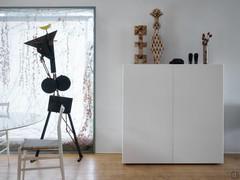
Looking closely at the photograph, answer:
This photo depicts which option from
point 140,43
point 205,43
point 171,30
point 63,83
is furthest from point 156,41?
point 63,83

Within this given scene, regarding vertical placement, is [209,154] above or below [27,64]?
below

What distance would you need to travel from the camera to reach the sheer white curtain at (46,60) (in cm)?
387

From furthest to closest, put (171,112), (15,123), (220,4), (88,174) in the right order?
(220,4) → (171,112) → (88,174) → (15,123)

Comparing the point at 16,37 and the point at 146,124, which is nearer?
the point at 146,124

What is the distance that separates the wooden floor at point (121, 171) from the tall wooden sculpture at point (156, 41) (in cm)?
144

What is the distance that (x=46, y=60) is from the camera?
3.89 m

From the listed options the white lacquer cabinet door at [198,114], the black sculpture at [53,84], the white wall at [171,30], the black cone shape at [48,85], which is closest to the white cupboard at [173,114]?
the white lacquer cabinet door at [198,114]

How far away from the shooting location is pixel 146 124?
3.38 meters

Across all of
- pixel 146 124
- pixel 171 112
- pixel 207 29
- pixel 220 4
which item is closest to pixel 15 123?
pixel 146 124

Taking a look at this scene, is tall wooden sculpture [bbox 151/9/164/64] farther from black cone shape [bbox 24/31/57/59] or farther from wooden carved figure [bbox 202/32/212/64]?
black cone shape [bbox 24/31/57/59]

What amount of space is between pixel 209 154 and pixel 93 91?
1.81 metres

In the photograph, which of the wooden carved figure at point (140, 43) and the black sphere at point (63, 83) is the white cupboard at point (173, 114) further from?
the black sphere at point (63, 83)

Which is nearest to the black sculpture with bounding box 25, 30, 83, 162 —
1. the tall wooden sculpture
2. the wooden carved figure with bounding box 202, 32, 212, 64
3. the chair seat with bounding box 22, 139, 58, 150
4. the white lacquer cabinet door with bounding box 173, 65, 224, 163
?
the chair seat with bounding box 22, 139, 58, 150

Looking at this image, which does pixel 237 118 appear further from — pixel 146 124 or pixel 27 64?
pixel 27 64
